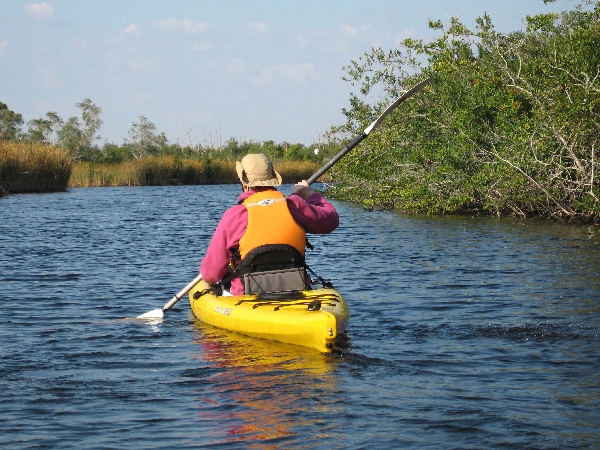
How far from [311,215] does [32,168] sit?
27769mm

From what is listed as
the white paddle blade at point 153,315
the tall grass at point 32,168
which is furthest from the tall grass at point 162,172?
the white paddle blade at point 153,315

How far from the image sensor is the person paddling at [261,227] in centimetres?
664

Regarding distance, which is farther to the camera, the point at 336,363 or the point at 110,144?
the point at 110,144

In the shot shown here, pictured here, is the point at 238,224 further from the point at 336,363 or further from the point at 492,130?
the point at 492,130

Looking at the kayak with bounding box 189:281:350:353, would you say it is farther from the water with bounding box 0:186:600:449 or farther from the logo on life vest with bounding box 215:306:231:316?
the water with bounding box 0:186:600:449

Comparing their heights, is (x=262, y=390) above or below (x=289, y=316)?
below

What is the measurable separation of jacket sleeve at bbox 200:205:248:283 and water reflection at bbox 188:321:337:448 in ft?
1.86

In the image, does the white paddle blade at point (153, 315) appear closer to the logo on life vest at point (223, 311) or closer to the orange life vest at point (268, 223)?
the logo on life vest at point (223, 311)

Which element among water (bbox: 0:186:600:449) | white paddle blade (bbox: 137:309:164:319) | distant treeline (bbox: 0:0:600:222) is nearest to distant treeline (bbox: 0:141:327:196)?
distant treeline (bbox: 0:0:600:222)

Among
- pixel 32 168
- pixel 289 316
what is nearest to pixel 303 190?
pixel 289 316

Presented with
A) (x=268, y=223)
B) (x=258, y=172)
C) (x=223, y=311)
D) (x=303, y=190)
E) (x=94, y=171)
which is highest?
(x=94, y=171)

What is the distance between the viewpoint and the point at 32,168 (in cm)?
3259

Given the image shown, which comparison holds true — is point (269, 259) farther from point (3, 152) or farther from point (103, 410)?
point (3, 152)

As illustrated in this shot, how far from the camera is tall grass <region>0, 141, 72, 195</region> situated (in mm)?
30750
